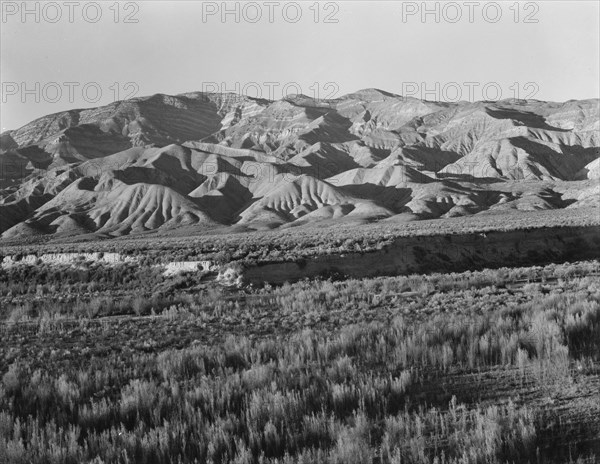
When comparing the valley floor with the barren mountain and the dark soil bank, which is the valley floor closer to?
the dark soil bank

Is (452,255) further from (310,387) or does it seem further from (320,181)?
(320,181)

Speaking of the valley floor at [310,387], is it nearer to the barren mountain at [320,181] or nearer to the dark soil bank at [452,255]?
the dark soil bank at [452,255]

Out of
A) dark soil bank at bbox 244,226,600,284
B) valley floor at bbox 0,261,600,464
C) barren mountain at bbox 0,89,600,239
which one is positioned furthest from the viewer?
barren mountain at bbox 0,89,600,239

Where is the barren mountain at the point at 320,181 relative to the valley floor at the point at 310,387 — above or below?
above

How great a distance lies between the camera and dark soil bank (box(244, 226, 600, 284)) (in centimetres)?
2509

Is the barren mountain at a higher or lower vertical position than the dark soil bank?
higher

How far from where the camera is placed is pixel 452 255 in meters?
31.5

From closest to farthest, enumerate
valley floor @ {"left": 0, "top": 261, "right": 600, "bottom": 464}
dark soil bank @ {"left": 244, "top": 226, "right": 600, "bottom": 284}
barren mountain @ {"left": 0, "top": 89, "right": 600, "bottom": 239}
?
1. valley floor @ {"left": 0, "top": 261, "right": 600, "bottom": 464}
2. dark soil bank @ {"left": 244, "top": 226, "right": 600, "bottom": 284}
3. barren mountain @ {"left": 0, "top": 89, "right": 600, "bottom": 239}

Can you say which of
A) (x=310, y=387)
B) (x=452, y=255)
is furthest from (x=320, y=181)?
(x=310, y=387)

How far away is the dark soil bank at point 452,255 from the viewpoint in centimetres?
2509

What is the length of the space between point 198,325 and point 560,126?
7789 inches

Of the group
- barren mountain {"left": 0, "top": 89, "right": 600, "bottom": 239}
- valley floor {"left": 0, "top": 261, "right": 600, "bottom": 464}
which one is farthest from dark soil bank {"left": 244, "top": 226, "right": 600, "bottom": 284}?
barren mountain {"left": 0, "top": 89, "right": 600, "bottom": 239}

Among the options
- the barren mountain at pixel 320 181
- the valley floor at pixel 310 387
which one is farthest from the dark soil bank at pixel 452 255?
the barren mountain at pixel 320 181

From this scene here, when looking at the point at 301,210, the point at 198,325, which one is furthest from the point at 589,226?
the point at 301,210
